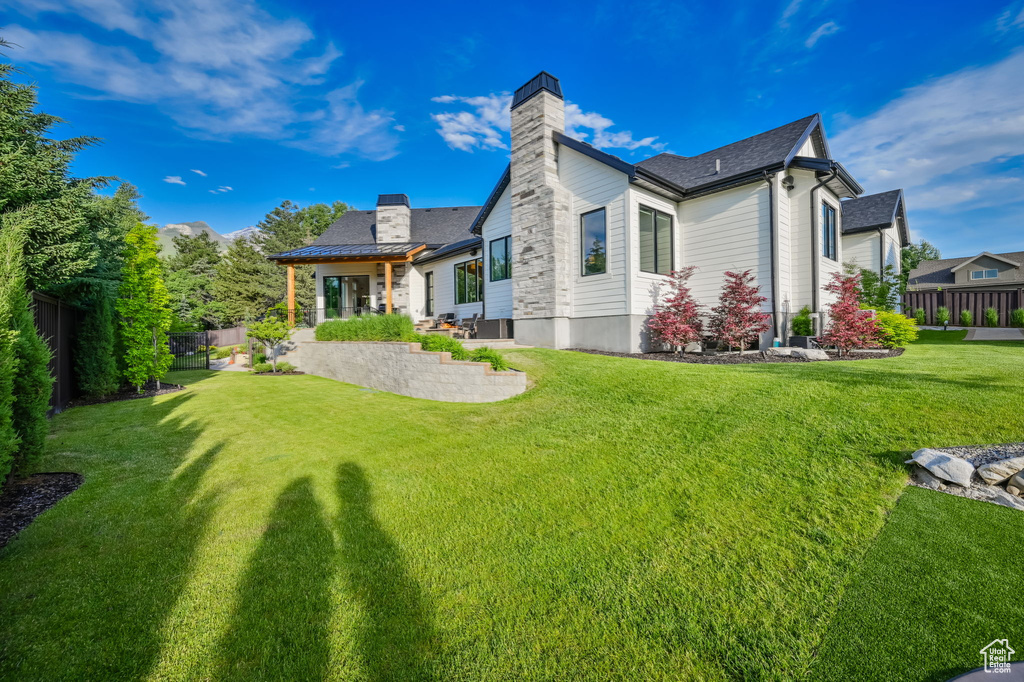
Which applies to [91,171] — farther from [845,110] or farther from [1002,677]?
[845,110]

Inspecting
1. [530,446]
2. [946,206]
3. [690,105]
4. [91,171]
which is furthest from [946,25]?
[946,206]

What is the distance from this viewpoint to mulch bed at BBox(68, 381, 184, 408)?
26.6 feet

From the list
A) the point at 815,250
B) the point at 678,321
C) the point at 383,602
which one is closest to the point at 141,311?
the point at 383,602

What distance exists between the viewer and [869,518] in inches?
103

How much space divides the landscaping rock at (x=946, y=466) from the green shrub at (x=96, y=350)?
13206mm

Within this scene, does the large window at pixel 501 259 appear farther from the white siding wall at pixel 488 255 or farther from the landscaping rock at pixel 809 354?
the landscaping rock at pixel 809 354

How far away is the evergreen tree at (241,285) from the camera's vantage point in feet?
91.8

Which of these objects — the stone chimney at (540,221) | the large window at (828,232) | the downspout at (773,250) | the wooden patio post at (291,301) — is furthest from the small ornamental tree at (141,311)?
the large window at (828,232)

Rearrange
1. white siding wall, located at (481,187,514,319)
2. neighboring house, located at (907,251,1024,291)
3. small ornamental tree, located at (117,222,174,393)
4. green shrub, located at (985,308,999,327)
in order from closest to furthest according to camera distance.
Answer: small ornamental tree, located at (117,222,174,393)
white siding wall, located at (481,187,514,319)
green shrub, located at (985,308,999,327)
neighboring house, located at (907,251,1024,291)

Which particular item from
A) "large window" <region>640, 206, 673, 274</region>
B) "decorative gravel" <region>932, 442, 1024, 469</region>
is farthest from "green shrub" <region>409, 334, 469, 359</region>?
"decorative gravel" <region>932, 442, 1024, 469</region>

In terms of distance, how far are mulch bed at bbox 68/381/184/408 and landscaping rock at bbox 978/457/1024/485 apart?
42.3ft

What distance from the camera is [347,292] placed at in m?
19.5

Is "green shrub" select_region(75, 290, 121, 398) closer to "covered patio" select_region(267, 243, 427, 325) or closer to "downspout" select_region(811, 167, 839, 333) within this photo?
"covered patio" select_region(267, 243, 427, 325)

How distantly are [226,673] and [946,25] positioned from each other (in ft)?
54.3
